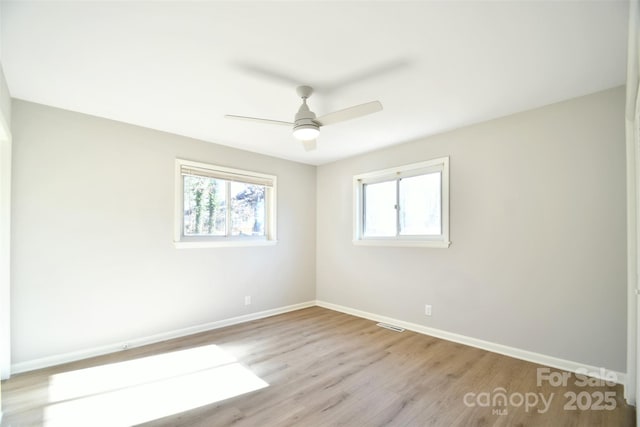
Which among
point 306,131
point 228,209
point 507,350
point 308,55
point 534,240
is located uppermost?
point 308,55

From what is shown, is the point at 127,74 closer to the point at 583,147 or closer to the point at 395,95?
the point at 395,95

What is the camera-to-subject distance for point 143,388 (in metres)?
2.28

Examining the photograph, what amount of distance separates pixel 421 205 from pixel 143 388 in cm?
340

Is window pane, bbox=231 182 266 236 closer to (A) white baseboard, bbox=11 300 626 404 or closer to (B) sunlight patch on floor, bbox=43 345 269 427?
(A) white baseboard, bbox=11 300 626 404

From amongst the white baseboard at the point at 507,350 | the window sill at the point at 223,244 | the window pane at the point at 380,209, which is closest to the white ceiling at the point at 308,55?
the window pane at the point at 380,209

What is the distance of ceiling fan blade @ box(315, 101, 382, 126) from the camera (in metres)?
2.10

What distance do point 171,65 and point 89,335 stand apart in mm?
2690

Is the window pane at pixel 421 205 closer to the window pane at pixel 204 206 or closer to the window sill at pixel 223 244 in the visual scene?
the window sill at pixel 223 244

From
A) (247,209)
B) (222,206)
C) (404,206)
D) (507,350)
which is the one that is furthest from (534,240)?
(222,206)

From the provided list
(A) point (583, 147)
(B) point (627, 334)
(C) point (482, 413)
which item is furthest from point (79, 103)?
(B) point (627, 334)

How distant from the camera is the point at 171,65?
→ 2092 mm

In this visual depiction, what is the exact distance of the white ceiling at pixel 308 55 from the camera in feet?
5.24

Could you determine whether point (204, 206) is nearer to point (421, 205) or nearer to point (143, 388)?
point (143, 388)

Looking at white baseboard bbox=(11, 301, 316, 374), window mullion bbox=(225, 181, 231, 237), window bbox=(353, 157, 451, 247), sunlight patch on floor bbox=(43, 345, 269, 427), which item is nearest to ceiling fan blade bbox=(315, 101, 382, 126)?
window bbox=(353, 157, 451, 247)
